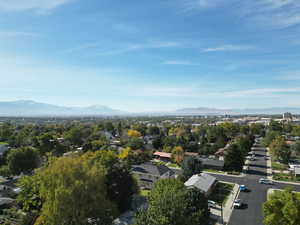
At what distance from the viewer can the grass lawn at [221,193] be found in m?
23.8

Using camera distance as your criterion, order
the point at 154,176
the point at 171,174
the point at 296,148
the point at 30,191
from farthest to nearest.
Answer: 1. the point at 296,148
2. the point at 171,174
3. the point at 154,176
4. the point at 30,191

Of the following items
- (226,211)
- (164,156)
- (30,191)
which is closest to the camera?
(30,191)

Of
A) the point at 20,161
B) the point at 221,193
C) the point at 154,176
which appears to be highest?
the point at 20,161

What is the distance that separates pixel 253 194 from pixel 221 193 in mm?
4088

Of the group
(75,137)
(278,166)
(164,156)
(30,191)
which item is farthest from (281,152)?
(75,137)

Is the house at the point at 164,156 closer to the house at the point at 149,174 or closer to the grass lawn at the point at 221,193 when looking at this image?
the house at the point at 149,174

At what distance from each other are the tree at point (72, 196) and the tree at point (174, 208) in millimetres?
3324

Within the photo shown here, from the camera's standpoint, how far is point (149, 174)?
98.2ft

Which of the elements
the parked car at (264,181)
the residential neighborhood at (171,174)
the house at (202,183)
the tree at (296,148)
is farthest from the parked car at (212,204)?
the tree at (296,148)

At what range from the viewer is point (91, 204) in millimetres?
14773

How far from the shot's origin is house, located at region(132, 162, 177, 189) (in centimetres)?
2923

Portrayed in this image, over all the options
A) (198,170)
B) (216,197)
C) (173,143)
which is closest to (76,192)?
(216,197)

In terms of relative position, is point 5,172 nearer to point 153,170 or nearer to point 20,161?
point 20,161

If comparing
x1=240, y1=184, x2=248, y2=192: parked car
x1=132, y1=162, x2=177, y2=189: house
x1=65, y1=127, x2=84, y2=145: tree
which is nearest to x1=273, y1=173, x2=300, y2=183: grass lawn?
x1=240, y1=184, x2=248, y2=192: parked car
